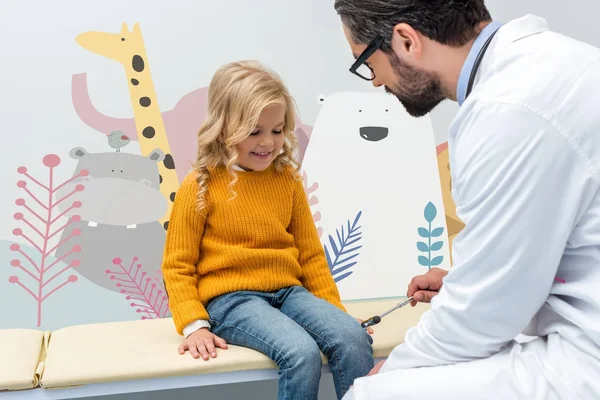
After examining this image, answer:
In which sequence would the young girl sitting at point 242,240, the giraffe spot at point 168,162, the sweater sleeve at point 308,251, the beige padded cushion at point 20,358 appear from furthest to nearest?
the giraffe spot at point 168,162 < the sweater sleeve at point 308,251 < the young girl sitting at point 242,240 < the beige padded cushion at point 20,358

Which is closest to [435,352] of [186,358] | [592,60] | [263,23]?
[592,60]

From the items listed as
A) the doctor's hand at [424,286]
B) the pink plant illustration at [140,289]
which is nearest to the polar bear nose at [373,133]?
the pink plant illustration at [140,289]

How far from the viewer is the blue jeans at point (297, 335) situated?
5.71ft

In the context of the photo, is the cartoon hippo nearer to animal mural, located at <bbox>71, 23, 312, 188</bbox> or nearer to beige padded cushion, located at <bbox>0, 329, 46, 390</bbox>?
animal mural, located at <bbox>71, 23, 312, 188</bbox>

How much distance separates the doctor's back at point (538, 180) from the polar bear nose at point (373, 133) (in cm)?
160

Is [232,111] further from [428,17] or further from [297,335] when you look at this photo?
[428,17]

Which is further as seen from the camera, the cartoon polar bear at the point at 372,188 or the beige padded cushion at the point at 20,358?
the cartoon polar bear at the point at 372,188

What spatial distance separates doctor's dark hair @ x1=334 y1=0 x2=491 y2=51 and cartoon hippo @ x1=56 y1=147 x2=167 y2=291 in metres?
1.40

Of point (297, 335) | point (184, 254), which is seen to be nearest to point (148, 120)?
point (184, 254)

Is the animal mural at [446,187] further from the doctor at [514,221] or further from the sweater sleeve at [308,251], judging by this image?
the doctor at [514,221]

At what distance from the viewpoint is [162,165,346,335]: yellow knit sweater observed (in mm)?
1956

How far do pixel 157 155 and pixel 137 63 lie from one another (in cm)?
33

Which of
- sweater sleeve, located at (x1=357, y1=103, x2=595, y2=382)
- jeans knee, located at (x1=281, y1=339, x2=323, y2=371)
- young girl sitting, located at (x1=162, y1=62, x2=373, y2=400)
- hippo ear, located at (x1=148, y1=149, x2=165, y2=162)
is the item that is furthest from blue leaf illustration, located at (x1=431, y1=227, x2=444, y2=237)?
sweater sleeve, located at (x1=357, y1=103, x2=595, y2=382)

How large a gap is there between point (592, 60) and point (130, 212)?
1.78m
